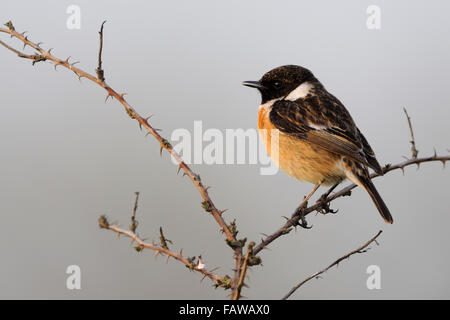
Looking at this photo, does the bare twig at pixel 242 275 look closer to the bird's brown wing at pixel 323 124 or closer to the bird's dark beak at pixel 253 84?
the bird's brown wing at pixel 323 124

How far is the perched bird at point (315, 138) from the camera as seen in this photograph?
480cm

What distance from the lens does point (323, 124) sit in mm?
5105

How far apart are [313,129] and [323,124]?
115 millimetres

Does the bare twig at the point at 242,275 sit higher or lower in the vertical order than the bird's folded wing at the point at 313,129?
lower

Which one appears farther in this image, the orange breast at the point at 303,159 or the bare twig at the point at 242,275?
the orange breast at the point at 303,159

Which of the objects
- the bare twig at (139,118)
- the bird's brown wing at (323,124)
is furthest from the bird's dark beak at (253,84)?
the bare twig at (139,118)

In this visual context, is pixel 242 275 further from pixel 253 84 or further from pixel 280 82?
pixel 280 82

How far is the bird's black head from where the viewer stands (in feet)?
18.6

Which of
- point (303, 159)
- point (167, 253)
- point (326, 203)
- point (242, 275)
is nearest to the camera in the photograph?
point (242, 275)

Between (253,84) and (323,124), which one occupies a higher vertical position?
(253,84)

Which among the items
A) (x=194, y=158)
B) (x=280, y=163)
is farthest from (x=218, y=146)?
(x=280, y=163)

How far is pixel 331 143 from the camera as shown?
4922 millimetres

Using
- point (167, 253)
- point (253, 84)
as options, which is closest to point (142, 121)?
point (167, 253)

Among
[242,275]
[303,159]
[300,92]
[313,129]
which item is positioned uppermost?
[300,92]
